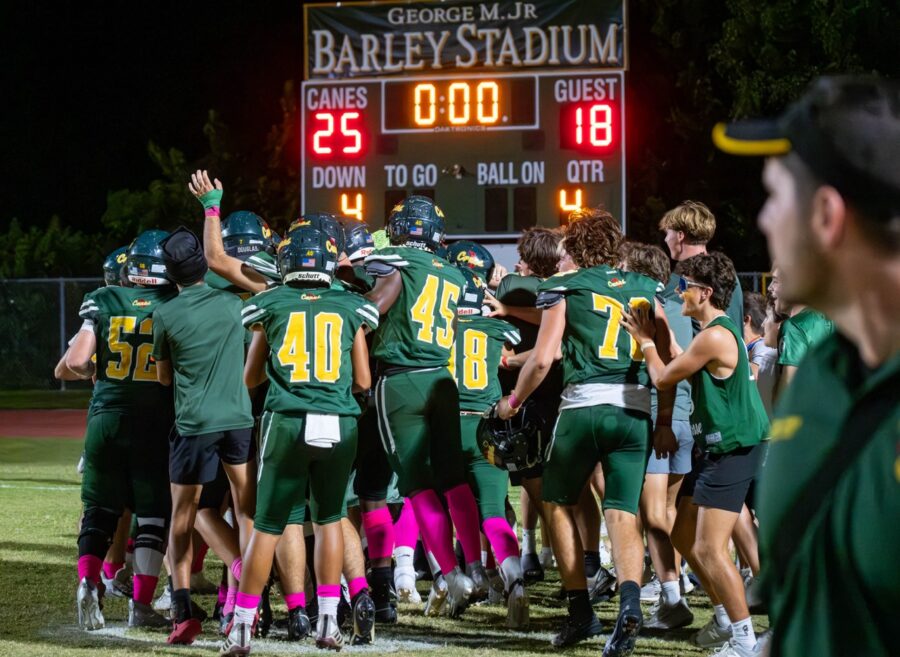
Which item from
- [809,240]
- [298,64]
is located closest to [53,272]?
[298,64]

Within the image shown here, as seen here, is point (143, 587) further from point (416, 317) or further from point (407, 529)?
point (416, 317)

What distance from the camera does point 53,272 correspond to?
28438mm

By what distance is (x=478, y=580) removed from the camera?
6.93 m

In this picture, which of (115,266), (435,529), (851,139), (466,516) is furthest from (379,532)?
(851,139)

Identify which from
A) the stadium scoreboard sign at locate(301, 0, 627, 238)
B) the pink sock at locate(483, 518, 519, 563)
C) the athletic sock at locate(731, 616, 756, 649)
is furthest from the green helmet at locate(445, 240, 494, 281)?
the stadium scoreboard sign at locate(301, 0, 627, 238)

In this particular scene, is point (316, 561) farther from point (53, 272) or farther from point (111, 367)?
point (53, 272)

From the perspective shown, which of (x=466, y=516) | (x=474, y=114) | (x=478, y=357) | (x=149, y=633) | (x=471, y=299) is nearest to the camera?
(x=149, y=633)

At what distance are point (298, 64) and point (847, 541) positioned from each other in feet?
118

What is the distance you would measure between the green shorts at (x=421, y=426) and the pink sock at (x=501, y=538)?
12.3 inches

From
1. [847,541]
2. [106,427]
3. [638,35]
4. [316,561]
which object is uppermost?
[638,35]

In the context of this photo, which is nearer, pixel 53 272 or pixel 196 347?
pixel 196 347

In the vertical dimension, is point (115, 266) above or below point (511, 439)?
above

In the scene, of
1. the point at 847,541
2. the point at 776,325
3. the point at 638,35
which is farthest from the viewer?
the point at 638,35

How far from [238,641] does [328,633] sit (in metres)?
0.45
